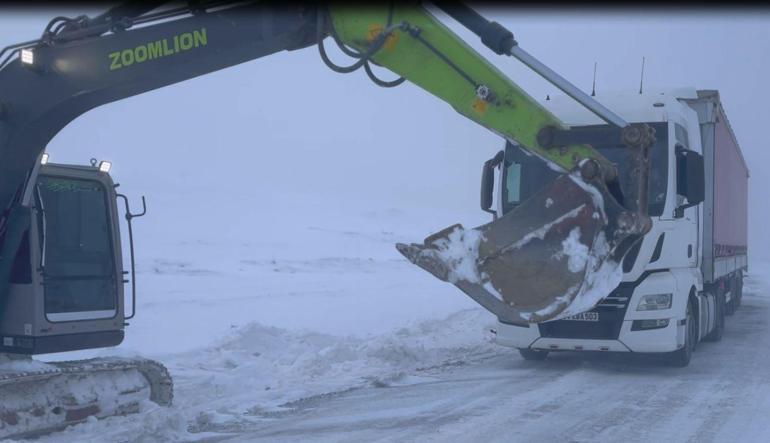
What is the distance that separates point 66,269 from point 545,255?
4398 millimetres

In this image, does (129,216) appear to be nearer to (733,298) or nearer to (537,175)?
(537,175)

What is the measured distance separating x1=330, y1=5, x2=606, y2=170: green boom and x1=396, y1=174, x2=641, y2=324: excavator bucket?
35 centimetres

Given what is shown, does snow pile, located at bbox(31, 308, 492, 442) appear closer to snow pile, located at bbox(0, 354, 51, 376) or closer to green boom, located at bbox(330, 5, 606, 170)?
snow pile, located at bbox(0, 354, 51, 376)

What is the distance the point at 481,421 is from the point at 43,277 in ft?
13.6

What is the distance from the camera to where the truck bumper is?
11.0 meters

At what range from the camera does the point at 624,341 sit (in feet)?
36.2

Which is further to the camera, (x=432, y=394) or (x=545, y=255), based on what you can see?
(x=432, y=394)

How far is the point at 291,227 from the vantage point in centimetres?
6762

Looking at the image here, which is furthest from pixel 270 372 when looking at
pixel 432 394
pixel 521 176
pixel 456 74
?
pixel 456 74

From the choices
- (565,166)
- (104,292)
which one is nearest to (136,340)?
(104,292)

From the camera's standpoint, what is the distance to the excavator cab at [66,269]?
760cm

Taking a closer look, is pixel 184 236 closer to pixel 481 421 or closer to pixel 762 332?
pixel 762 332

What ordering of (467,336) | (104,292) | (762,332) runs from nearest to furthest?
1. (104,292)
2. (467,336)
3. (762,332)

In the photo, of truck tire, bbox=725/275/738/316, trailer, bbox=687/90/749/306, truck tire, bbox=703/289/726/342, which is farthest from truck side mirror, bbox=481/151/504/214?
truck tire, bbox=725/275/738/316
